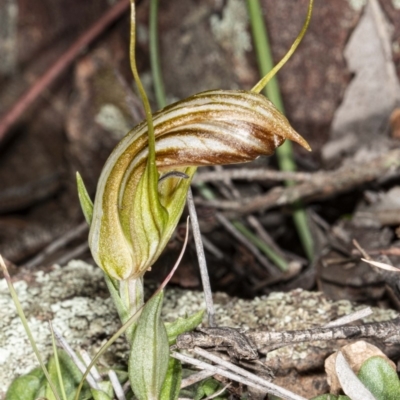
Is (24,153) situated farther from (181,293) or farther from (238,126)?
(238,126)

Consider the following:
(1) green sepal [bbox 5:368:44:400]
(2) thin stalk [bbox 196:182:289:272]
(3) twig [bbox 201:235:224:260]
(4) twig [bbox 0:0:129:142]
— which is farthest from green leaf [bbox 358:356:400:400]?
(4) twig [bbox 0:0:129:142]

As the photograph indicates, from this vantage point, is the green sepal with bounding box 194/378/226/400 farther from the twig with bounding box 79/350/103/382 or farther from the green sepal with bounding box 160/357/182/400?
the twig with bounding box 79/350/103/382

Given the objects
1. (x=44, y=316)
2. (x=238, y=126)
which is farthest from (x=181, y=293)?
(x=238, y=126)

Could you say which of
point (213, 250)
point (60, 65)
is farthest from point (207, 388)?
point (60, 65)

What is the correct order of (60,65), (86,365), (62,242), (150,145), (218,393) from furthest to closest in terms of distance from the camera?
(60,65) → (62,242) → (86,365) → (218,393) → (150,145)

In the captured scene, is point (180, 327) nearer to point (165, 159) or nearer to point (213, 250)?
point (165, 159)

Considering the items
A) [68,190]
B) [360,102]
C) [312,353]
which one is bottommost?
[68,190]

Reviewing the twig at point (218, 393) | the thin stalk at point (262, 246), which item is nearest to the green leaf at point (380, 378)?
the twig at point (218, 393)
